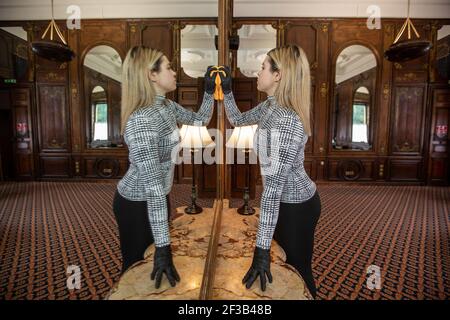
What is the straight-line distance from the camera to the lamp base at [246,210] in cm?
201

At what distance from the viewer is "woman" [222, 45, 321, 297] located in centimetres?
119

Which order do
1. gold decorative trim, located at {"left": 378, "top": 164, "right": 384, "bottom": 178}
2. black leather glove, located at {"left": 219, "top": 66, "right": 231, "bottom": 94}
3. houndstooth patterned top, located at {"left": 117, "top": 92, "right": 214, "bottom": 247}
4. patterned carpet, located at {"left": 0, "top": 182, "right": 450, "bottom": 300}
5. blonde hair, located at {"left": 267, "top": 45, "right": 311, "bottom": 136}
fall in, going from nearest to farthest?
houndstooth patterned top, located at {"left": 117, "top": 92, "right": 214, "bottom": 247} < blonde hair, located at {"left": 267, "top": 45, "right": 311, "bottom": 136} < black leather glove, located at {"left": 219, "top": 66, "right": 231, "bottom": 94} < patterned carpet, located at {"left": 0, "top": 182, "right": 450, "bottom": 300} < gold decorative trim, located at {"left": 378, "top": 164, "right": 384, "bottom": 178}

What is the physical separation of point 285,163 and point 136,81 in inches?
30.9

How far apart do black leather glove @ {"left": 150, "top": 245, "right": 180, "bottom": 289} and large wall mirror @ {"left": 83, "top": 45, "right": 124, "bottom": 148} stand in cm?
52

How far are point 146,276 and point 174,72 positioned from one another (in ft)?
3.18

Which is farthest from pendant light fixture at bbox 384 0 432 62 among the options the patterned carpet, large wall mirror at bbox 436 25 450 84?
the patterned carpet

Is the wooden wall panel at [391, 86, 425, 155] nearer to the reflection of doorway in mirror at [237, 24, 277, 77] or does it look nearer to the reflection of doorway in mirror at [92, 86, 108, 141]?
the reflection of doorway in mirror at [237, 24, 277, 77]

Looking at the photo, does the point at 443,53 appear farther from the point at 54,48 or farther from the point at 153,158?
the point at 54,48

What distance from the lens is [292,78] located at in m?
1.31

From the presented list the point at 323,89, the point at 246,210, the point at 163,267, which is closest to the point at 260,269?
the point at 163,267

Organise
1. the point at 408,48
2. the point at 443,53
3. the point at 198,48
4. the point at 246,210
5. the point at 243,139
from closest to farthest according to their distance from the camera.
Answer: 1. the point at 198,48
2. the point at 243,139
3. the point at 246,210
4. the point at 408,48
5. the point at 443,53

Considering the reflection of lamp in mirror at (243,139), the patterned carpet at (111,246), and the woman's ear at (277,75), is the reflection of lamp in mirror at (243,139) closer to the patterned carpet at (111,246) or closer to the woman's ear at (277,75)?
the patterned carpet at (111,246)

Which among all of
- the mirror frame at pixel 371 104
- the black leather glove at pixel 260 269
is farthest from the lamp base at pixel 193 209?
the mirror frame at pixel 371 104

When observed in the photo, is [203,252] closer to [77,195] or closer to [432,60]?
[77,195]
